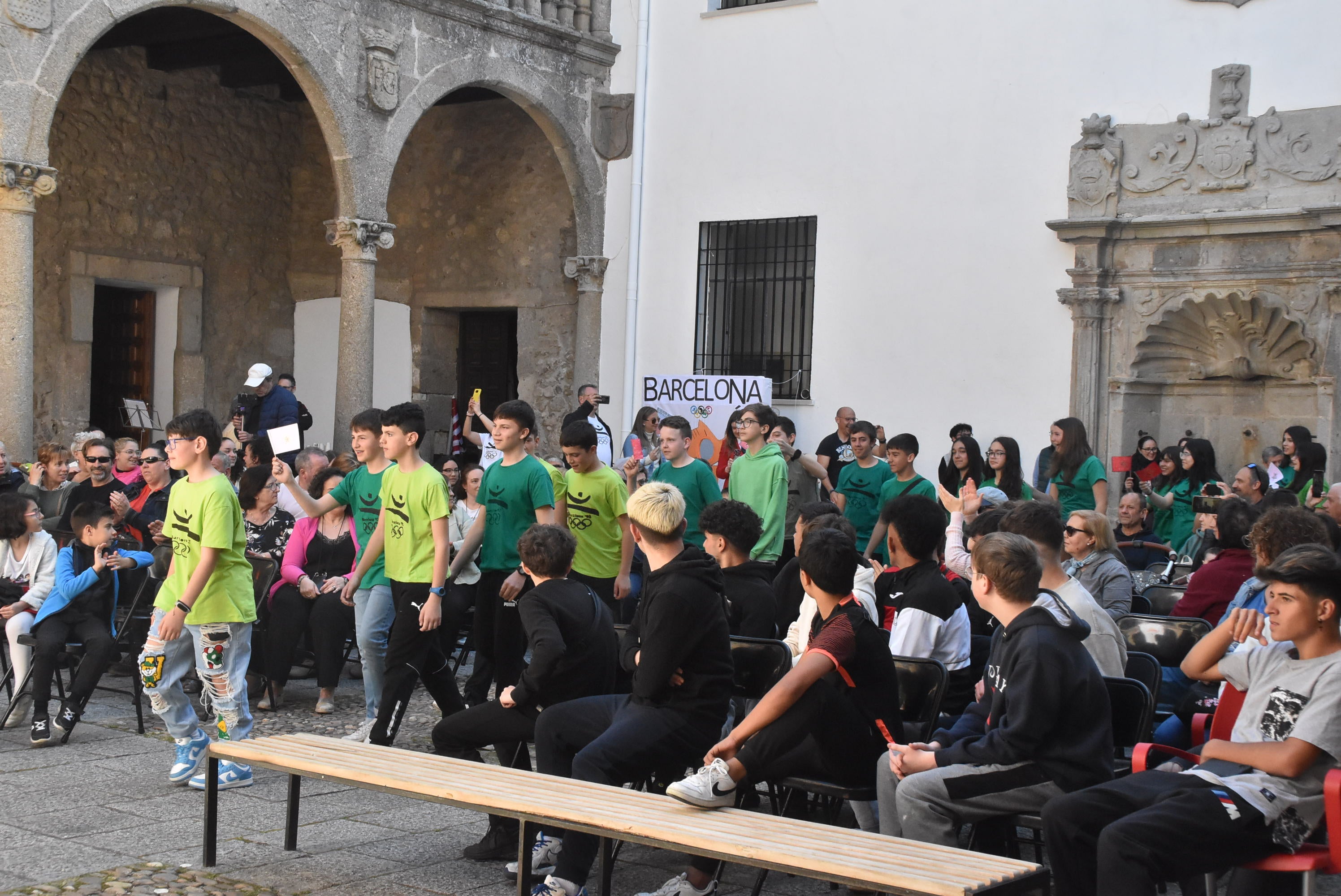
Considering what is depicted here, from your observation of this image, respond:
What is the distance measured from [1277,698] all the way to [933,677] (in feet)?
4.02

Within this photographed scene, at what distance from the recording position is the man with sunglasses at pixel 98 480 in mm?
8086

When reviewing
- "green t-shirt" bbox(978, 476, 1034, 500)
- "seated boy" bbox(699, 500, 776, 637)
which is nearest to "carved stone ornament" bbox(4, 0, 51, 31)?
"seated boy" bbox(699, 500, 776, 637)

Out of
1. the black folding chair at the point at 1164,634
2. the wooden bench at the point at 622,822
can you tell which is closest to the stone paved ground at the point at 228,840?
the wooden bench at the point at 622,822

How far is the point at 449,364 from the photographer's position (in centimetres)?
1698

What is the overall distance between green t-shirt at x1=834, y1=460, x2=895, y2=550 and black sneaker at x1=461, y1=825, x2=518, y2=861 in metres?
4.59

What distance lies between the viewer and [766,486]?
320 inches

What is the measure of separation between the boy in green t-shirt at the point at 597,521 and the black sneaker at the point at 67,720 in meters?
2.31

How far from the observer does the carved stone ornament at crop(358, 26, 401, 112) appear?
12680 mm

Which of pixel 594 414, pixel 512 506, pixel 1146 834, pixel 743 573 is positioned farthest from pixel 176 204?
pixel 1146 834

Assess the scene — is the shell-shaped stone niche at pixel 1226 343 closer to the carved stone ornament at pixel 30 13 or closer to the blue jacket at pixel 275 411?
the blue jacket at pixel 275 411

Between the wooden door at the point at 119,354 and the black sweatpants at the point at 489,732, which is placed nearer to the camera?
the black sweatpants at the point at 489,732

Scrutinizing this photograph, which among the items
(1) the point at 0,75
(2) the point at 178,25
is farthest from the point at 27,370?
(2) the point at 178,25

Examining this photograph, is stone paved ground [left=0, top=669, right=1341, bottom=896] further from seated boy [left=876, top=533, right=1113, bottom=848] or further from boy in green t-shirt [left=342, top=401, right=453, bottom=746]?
seated boy [left=876, top=533, right=1113, bottom=848]

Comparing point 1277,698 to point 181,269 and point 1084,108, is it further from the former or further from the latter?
point 181,269
